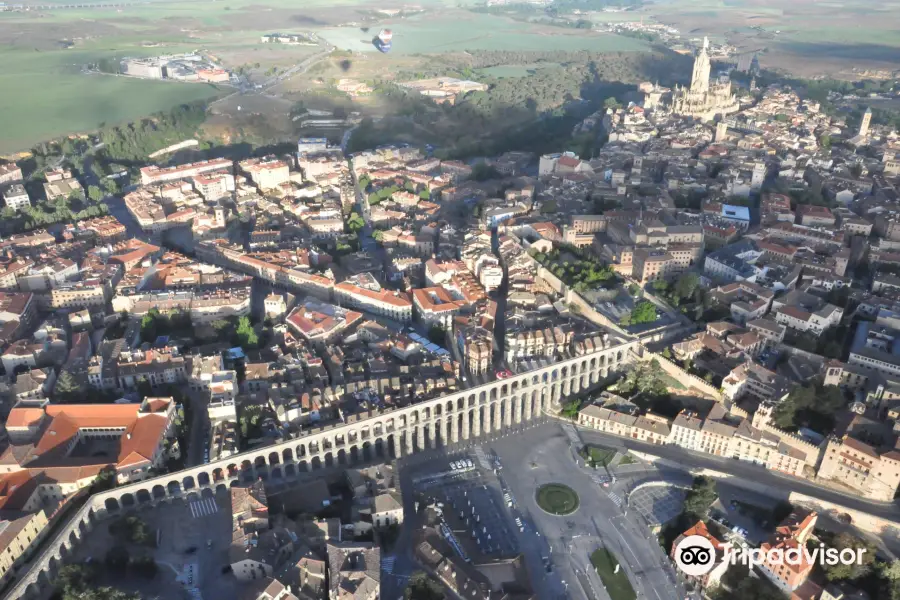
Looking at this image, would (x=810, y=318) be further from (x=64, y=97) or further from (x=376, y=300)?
(x=64, y=97)

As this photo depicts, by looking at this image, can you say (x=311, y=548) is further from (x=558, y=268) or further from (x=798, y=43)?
(x=798, y=43)

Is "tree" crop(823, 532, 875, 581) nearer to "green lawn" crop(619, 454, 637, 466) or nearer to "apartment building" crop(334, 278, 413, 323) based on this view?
"green lawn" crop(619, 454, 637, 466)

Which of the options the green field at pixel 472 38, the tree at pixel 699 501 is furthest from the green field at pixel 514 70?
the tree at pixel 699 501

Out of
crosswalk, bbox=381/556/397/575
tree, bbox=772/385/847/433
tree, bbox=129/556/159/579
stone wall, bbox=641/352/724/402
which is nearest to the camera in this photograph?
tree, bbox=129/556/159/579

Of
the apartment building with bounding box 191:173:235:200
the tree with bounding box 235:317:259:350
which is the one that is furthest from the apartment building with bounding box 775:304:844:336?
the apartment building with bounding box 191:173:235:200

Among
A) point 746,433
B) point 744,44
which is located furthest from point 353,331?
point 744,44
